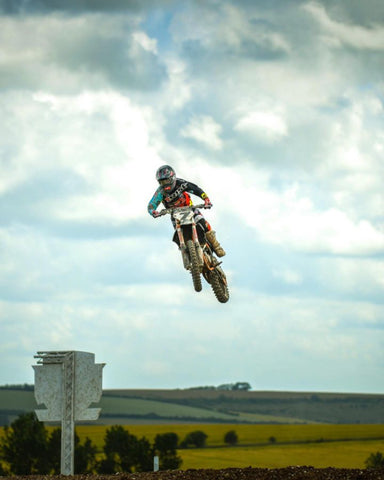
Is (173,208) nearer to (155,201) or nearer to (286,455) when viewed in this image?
(155,201)

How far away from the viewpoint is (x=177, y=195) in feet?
87.2

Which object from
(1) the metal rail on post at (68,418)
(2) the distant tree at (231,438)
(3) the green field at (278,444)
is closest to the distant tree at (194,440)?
(3) the green field at (278,444)

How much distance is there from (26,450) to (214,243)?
7070 centimetres

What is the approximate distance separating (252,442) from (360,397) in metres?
57.1

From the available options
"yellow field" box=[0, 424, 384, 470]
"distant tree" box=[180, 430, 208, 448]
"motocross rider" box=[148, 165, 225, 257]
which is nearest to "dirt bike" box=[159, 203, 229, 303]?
"motocross rider" box=[148, 165, 225, 257]

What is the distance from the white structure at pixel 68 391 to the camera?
2698 cm

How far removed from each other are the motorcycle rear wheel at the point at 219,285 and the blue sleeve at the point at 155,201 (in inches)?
111

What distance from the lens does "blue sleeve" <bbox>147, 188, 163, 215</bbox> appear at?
26.2 meters

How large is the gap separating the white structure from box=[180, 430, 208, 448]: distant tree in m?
104

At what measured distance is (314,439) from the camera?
140 metres

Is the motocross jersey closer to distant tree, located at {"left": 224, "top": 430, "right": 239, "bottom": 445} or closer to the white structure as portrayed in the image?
the white structure

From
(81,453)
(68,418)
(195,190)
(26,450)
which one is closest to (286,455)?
(81,453)

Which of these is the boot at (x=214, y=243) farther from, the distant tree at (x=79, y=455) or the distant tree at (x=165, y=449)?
the distant tree at (x=165, y=449)

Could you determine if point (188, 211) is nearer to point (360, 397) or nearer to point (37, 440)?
point (37, 440)
